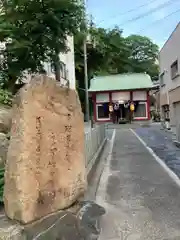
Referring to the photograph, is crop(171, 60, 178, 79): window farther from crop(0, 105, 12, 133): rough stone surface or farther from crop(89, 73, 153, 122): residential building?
crop(0, 105, 12, 133): rough stone surface

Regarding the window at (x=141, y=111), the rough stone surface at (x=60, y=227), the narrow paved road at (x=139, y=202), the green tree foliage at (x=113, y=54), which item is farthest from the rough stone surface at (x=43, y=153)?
the window at (x=141, y=111)

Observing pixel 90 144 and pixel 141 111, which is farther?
pixel 141 111

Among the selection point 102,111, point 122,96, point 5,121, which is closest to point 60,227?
point 5,121

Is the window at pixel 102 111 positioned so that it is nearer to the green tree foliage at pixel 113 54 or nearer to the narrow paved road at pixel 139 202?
the green tree foliage at pixel 113 54

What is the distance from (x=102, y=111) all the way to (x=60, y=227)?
31.0 meters

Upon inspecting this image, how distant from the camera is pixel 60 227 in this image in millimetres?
4184

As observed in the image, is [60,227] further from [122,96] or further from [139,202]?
[122,96]

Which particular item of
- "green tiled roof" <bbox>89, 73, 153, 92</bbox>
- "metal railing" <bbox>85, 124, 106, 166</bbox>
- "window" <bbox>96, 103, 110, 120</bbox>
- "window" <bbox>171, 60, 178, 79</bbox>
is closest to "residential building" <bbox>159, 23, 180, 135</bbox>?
"window" <bbox>171, 60, 178, 79</bbox>

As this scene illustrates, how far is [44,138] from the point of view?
4336mm

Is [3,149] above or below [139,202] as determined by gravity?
above

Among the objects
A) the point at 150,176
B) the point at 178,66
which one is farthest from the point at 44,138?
the point at 178,66

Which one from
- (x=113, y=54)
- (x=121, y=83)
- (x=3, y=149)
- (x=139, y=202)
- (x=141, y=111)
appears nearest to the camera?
(x=3, y=149)

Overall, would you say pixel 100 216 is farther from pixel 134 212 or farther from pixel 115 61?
pixel 115 61

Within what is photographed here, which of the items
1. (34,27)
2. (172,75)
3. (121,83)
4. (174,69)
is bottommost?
(172,75)
